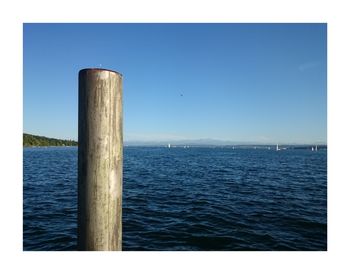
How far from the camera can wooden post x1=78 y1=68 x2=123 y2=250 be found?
2.24m

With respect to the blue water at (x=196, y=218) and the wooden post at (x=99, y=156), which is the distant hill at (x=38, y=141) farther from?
the wooden post at (x=99, y=156)

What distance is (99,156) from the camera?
7.63ft

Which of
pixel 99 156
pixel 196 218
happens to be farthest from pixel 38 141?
pixel 99 156

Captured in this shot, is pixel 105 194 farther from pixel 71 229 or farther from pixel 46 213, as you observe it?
pixel 46 213

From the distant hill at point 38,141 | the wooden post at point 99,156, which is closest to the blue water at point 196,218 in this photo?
the wooden post at point 99,156

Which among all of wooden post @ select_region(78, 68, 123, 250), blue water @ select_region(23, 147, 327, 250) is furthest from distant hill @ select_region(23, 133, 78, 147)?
wooden post @ select_region(78, 68, 123, 250)

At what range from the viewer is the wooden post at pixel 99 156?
2244 mm

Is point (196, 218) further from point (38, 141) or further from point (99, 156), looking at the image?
point (38, 141)

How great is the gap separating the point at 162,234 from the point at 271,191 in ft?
38.2

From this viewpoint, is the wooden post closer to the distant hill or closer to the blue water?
the blue water
